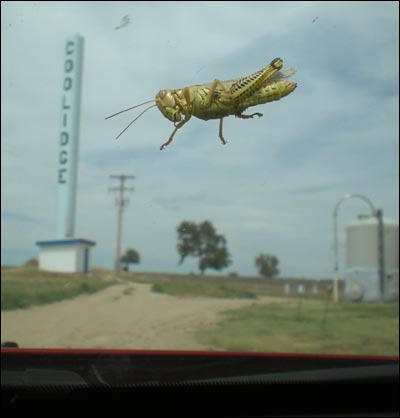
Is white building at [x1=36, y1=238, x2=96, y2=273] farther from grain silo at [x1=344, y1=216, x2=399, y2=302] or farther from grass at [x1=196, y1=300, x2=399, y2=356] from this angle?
grain silo at [x1=344, y1=216, x2=399, y2=302]

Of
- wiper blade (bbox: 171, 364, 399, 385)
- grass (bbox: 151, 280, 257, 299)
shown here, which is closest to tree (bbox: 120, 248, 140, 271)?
wiper blade (bbox: 171, 364, 399, 385)

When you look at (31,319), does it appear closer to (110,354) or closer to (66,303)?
(66,303)

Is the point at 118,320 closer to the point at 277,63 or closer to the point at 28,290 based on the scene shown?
the point at 28,290

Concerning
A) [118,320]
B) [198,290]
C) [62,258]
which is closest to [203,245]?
[62,258]

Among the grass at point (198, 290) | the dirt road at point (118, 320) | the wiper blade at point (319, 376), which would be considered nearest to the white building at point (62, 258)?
the dirt road at point (118, 320)

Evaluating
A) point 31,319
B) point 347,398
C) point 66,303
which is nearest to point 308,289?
point 66,303

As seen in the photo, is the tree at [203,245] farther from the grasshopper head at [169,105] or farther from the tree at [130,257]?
the grasshopper head at [169,105]
